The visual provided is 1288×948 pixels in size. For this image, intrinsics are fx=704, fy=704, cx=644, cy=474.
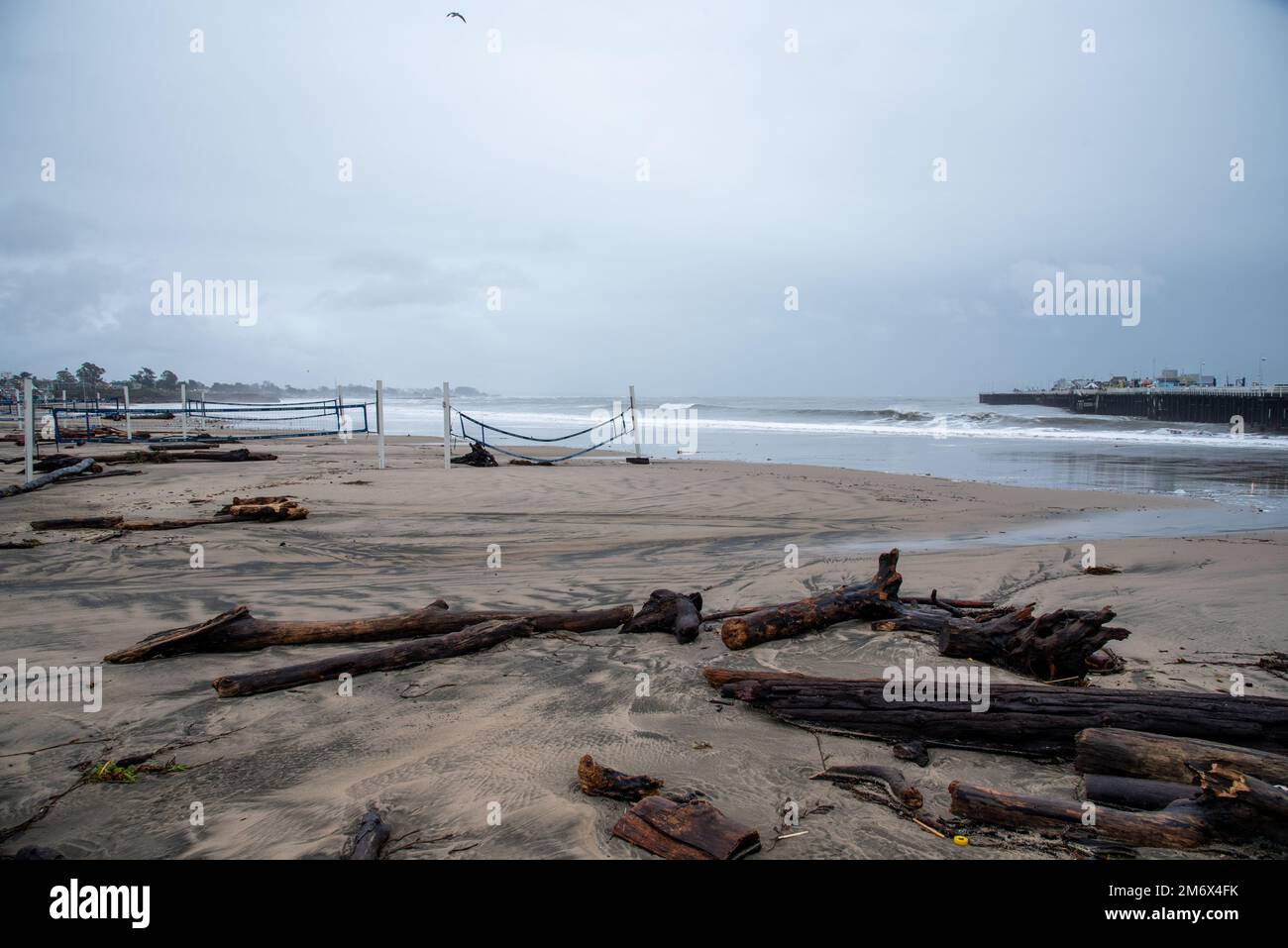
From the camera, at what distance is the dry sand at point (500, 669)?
2588 mm

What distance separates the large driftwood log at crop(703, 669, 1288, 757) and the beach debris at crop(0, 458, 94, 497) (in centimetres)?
1308

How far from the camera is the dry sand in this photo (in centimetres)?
259

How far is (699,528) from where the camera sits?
9742 millimetres

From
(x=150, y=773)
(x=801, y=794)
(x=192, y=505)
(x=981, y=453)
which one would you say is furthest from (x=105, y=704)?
(x=981, y=453)

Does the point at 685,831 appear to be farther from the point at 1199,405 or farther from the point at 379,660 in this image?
the point at 1199,405

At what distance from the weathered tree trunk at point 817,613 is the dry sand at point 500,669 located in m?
0.14

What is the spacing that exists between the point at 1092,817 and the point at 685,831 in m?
1.39

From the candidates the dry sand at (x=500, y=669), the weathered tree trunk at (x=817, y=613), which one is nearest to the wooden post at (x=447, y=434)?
the dry sand at (x=500, y=669)

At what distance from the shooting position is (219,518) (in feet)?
30.2

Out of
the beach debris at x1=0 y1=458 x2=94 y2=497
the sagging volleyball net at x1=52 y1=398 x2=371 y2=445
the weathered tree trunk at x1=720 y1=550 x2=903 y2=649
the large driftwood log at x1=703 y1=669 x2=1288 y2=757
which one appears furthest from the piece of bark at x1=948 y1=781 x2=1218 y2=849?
the sagging volleyball net at x1=52 y1=398 x2=371 y2=445

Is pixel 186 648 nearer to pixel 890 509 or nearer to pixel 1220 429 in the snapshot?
pixel 890 509

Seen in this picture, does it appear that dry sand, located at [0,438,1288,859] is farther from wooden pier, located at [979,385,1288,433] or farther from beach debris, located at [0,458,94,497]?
wooden pier, located at [979,385,1288,433]

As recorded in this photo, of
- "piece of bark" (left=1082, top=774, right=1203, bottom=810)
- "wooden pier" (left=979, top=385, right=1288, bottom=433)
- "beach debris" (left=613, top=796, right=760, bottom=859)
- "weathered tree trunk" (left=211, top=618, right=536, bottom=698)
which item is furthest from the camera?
"wooden pier" (left=979, top=385, right=1288, bottom=433)

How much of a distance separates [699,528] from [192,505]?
7592mm
